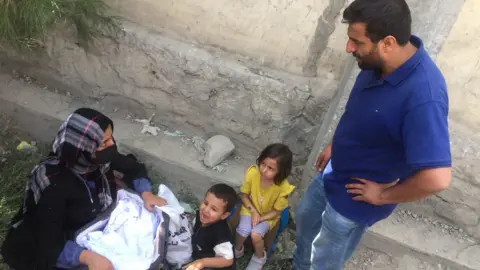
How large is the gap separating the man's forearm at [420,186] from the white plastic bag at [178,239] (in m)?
1.37

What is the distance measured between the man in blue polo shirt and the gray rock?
1.08m

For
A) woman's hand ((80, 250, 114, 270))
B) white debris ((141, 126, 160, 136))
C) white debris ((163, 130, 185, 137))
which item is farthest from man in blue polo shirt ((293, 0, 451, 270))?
white debris ((141, 126, 160, 136))

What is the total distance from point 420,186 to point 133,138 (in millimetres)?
2222

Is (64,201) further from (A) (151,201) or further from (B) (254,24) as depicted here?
(B) (254,24)

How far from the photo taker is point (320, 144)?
3.05 meters

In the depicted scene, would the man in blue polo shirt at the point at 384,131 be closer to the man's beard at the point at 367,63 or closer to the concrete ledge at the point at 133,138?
the man's beard at the point at 367,63

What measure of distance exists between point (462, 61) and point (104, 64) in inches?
95.9

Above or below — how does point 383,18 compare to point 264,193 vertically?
above

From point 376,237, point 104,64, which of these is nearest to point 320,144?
point 376,237

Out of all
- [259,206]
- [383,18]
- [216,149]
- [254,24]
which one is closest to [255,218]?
[259,206]

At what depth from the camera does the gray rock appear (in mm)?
3396

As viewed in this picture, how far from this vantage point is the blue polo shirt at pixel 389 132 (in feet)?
5.92

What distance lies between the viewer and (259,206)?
315cm

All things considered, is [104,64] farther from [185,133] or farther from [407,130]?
[407,130]
